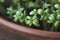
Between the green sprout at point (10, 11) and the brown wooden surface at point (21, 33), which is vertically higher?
the green sprout at point (10, 11)

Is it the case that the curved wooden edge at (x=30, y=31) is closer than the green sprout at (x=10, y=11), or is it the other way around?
the curved wooden edge at (x=30, y=31)

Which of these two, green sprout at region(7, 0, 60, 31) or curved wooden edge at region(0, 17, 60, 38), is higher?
green sprout at region(7, 0, 60, 31)

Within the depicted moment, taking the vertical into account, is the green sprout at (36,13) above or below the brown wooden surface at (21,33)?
above

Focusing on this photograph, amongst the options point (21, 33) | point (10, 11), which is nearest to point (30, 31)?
point (21, 33)

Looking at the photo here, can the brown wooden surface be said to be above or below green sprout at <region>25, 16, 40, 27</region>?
below

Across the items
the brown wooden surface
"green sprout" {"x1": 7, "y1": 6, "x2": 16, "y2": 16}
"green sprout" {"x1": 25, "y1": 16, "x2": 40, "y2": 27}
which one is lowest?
the brown wooden surface

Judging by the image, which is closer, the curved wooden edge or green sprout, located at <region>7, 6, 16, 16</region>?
the curved wooden edge

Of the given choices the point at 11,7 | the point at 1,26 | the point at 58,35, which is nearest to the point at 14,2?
the point at 11,7

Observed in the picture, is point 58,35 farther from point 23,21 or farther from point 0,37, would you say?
point 0,37

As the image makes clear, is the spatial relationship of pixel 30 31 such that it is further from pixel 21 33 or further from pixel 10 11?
pixel 10 11

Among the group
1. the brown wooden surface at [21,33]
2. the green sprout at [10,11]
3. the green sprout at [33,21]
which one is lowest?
the brown wooden surface at [21,33]

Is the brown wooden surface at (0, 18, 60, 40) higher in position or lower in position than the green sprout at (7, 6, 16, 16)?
lower
